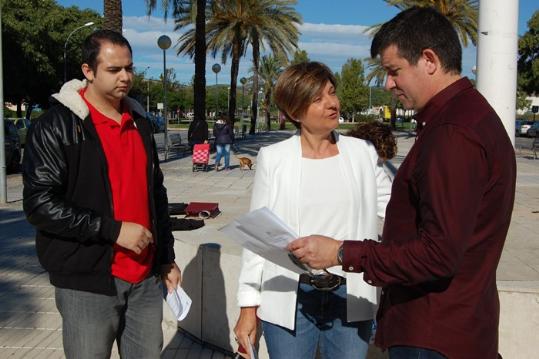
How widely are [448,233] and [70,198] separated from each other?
1534 mm

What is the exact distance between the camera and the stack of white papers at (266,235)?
208 centimetres

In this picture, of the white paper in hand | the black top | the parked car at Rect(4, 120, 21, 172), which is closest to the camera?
the white paper in hand

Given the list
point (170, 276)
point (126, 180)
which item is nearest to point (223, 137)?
point (170, 276)

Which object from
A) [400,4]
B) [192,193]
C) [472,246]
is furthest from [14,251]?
[400,4]

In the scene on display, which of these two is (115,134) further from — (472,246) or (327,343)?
(472,246)

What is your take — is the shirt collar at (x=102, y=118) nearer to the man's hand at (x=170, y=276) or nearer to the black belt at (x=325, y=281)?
the man's hand at (x=170, y=276)

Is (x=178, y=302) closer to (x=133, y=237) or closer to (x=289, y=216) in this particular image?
(x=133, y=237)

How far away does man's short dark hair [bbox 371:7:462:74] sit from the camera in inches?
71.1

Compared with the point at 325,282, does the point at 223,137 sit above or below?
above

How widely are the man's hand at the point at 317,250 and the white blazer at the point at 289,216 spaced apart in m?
0.49

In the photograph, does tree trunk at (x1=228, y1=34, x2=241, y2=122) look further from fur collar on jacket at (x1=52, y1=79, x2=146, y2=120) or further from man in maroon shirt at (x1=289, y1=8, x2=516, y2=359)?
man in maroon shirt at (x1=289, y1=8, x2=516, y2=359)

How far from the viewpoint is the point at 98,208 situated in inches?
100.0

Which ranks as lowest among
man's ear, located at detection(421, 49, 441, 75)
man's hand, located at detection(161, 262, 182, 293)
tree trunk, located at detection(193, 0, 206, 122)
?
man's hand, located at detection(161, 262, 182, 293)

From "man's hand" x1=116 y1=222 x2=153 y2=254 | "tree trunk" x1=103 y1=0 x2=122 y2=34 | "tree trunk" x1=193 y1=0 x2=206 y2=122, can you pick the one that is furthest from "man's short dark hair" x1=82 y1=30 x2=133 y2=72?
"tree trunk" x1=193 y1=0 x2=206 y2=122
